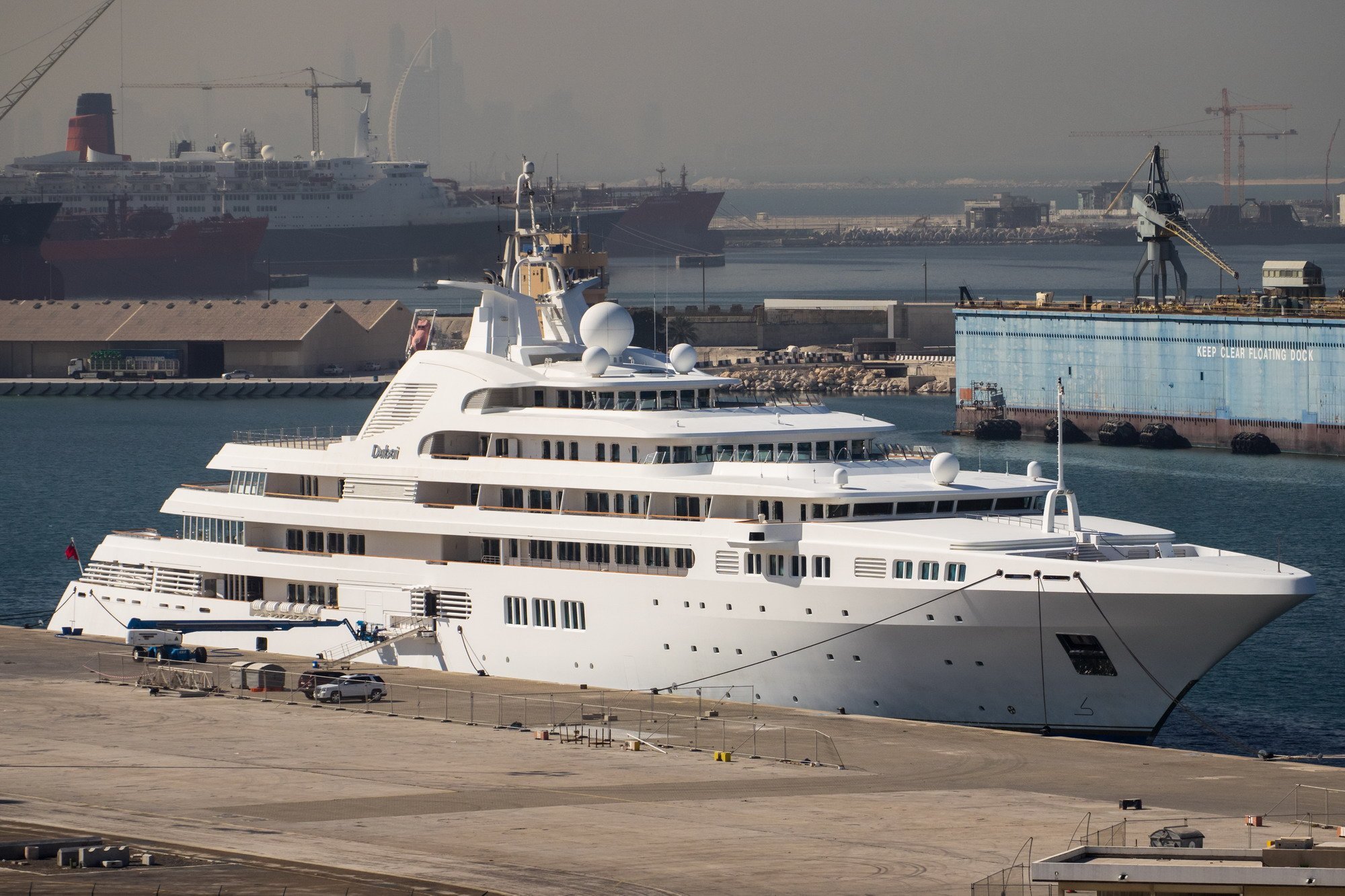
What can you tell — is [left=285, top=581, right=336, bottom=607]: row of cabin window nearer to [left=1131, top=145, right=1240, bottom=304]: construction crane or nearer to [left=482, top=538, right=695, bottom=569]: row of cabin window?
[left=482, top=538, right=695, bottom=569]: row of cabin window

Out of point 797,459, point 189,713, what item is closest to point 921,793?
point 797,459

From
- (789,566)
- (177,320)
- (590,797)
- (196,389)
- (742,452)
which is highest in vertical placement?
(177,320)

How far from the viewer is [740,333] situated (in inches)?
6240

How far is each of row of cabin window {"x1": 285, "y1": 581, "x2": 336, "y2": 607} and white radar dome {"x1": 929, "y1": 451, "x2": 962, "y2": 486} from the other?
1405 cm

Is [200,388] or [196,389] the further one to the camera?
[196,389]

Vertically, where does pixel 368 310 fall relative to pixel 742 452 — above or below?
above

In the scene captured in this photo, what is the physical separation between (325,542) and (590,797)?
52.8 ft

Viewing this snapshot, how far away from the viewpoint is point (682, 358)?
44875 mm

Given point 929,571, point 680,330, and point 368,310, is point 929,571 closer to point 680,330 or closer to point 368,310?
point 368,310

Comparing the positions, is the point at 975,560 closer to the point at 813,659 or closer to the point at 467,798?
the point at 813,659

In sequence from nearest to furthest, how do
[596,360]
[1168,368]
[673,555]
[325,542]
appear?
1. [673,555]
2. [596,360]
3. [325,542]
4. [1168,368]

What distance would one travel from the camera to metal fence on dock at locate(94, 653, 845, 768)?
36469 mm

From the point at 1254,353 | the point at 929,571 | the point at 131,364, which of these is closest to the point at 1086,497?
the point at 1254,353

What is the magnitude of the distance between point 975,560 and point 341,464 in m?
15.7
